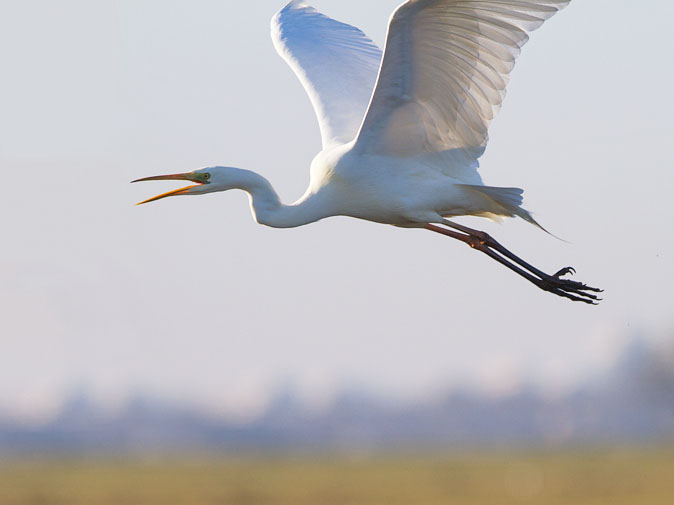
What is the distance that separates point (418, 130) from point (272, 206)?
53.3 inches

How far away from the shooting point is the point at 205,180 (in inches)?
417

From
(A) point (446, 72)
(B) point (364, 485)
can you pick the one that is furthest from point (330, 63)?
(B) point (364, 485)

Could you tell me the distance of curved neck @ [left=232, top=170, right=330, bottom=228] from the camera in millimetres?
10555

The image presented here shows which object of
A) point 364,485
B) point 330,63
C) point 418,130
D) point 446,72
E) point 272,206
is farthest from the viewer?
point 364,485

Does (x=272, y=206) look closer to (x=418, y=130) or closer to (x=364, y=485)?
(x=418, y=130)

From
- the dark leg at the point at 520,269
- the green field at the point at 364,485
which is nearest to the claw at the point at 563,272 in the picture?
the dark leg at the point at 520,269

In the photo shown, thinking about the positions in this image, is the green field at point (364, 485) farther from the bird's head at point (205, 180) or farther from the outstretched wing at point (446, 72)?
the bird's head at point (205, 180)

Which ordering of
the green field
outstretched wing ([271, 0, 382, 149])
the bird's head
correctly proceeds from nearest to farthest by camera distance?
the bird's head < outstretched wing ([271, 0, 382, 149]) < the green field

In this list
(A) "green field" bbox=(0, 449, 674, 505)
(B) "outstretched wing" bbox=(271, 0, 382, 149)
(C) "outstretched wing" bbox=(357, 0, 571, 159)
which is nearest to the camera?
(C) "outstretched wing" bbox=(357, 0, 571, 159)

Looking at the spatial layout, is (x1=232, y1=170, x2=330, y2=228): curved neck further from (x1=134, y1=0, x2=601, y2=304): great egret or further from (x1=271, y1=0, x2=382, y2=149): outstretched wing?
(x1=271, y1=0, x2=382, y2=149): outstretched wing

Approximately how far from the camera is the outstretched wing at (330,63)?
11672mm

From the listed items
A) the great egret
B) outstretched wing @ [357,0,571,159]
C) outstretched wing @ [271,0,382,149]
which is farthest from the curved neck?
outstretched wing @ [271,0,382,149]

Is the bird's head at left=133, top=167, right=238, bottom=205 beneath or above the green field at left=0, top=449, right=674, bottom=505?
beneath

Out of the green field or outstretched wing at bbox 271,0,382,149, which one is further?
the green field
